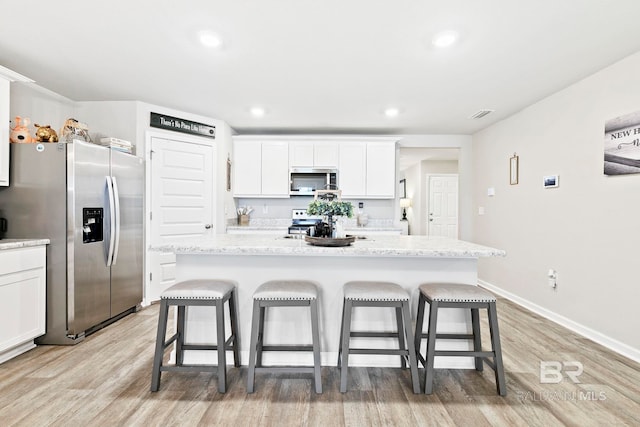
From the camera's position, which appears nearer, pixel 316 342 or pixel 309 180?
pixel 316 342

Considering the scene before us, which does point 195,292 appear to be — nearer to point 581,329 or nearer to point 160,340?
point 160,340

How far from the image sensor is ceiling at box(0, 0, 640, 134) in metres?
1.96

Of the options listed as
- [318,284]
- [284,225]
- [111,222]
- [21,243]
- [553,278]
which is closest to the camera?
[318,284]

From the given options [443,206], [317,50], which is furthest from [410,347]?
[443,206]

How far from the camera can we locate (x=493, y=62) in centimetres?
260

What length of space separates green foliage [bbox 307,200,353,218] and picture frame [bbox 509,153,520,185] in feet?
9.61

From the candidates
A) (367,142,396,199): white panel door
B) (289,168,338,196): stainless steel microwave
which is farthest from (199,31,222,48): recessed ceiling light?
(367,142,396,199): white panel door

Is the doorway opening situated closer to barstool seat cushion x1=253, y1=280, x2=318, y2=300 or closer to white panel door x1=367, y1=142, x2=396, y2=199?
white panel door x1=367, y1=142, x2=396, y2=199

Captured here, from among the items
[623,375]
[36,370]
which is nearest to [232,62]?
[36,370]

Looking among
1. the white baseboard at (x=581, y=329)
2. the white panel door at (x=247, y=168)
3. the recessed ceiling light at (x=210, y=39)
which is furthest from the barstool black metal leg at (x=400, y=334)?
the white panel door at (x=247, y=168)

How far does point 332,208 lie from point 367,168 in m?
2.81

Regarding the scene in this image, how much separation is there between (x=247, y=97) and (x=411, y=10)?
2.09 m

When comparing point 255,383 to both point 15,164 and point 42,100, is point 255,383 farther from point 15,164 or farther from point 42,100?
point 42,100

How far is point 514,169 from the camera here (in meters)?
4.00
